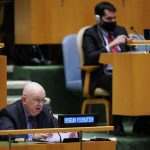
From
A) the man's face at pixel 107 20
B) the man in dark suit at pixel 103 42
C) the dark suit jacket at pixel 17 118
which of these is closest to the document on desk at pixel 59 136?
the dark suit jacket at pixel 17 118

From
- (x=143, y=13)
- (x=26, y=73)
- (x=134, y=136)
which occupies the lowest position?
(x=134, y=136)

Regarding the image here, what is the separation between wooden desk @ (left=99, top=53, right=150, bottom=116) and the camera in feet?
24.8

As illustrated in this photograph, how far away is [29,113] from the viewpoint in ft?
20.9

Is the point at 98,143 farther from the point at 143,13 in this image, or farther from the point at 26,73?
the point at 143,13

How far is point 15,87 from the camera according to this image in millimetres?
9312

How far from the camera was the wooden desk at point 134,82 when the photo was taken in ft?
24.8

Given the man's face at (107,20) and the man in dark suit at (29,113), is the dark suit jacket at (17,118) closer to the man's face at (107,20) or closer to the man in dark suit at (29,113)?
the man in dark suit at (29,113)

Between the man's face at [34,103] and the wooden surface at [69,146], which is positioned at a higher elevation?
the man's face at [34,103]

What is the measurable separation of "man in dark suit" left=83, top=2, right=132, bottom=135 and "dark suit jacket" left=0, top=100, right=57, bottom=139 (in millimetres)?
1828

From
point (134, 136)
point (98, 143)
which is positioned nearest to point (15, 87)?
point (134, 136)

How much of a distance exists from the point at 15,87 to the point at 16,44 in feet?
3.88

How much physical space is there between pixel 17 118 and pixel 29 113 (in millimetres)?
134

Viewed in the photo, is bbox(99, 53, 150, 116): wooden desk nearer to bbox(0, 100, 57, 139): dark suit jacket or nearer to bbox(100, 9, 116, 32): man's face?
bbox(100, 9, 116, 32): man's face

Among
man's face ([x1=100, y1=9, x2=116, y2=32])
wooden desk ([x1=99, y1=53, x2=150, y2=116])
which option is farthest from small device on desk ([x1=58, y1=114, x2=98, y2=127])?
man's face ([x1=100, y1=9, x2=116, y2=32])
